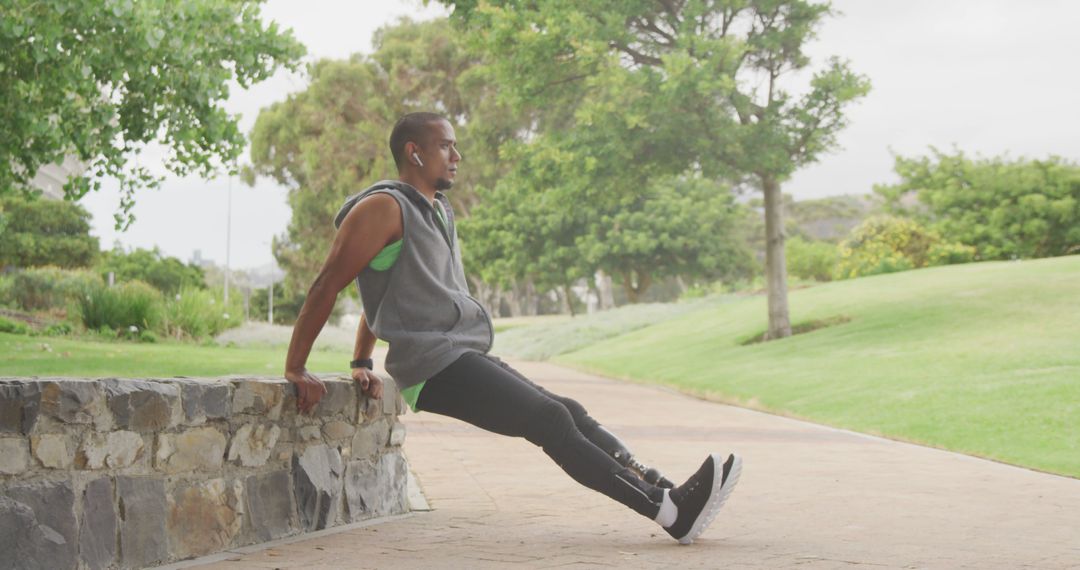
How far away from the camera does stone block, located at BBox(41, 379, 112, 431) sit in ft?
12.8

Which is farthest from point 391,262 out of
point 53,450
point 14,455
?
point 14,455

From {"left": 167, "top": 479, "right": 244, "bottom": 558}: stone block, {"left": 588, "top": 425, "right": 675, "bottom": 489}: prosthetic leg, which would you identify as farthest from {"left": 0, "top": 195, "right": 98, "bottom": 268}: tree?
{"left": 588, "top": 425, "right": 675, "bottom": 489}: prosthetic leg

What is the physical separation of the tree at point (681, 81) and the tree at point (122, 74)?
28.4ft

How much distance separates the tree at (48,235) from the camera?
43.5 meters

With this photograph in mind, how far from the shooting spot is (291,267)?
168 feet

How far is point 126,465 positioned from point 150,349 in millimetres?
11261

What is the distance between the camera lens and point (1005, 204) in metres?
35.0

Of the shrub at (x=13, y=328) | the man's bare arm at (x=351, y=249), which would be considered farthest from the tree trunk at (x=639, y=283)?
A: the man's bare arm at (x=351, y=249)

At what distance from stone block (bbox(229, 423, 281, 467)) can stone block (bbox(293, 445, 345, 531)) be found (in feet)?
0.65

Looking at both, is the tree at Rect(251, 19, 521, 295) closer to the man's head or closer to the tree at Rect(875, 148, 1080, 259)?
the tree at Rect(875, 148, 1080, 259)

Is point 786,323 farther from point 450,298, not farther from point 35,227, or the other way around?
point 35,227

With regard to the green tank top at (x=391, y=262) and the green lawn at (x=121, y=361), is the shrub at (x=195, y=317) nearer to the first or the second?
the green lawn at (x=121, y=361)

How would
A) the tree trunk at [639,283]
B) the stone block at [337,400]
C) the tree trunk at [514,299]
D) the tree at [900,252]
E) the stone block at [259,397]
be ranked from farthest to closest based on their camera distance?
the tree trunk at [514,299] → the tree trunk at [639,283] → the tree at [900,252] → the stone block at [337,400] → the stone block at [259,397]

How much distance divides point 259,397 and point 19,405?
1.22m
